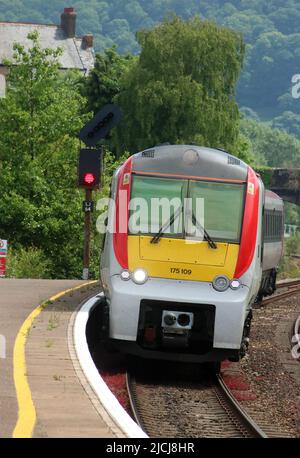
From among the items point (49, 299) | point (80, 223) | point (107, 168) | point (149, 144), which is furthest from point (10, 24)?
point (49, 299)

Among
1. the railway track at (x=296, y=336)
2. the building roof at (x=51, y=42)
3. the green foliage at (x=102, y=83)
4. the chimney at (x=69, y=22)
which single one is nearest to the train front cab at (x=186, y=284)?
the railway track at (x=296, y=336)

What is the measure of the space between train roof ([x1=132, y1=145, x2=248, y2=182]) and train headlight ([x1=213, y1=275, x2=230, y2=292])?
168 cm

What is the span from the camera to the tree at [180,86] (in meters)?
57.6

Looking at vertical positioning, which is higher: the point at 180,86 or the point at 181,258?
the point at 181,258

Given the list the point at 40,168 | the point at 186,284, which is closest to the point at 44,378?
the point at 186,284

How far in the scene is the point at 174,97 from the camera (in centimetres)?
5734

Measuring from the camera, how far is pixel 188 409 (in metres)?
14.3

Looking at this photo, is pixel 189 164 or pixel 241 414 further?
pixel 189 164

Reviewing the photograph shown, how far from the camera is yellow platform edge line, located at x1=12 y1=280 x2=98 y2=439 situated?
9422 millimetres

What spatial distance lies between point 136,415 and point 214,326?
312 cm

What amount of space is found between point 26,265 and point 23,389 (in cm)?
2417

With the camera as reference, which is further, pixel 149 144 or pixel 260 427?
pixel 149 144

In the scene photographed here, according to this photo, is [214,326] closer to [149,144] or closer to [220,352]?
[220,352]

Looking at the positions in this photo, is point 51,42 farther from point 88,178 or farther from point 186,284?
point 186,284
